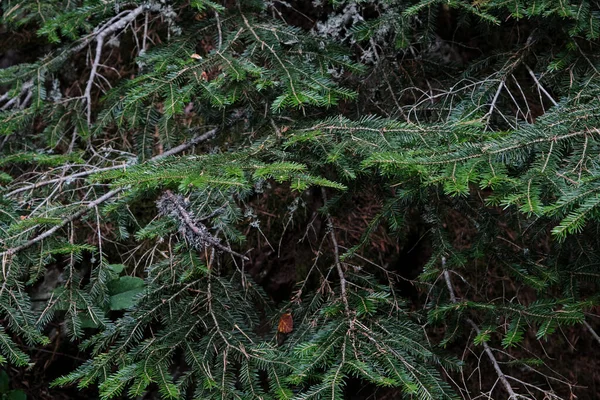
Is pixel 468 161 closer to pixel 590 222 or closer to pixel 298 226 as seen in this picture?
pixel 590 222

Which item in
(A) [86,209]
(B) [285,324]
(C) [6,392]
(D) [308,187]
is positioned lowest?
(C) [6,392]

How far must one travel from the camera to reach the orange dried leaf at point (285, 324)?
2533mm

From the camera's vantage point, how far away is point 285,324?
2.55 meters

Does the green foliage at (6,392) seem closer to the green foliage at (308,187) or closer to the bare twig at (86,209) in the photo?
the green foliage at (308,187)

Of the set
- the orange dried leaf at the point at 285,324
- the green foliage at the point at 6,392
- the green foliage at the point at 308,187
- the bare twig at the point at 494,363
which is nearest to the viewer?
the green foliage at the point at 308,187

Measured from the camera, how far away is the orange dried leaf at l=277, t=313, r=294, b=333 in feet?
8.31

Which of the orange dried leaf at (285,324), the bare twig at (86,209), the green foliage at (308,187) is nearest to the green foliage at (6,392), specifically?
the green foliage at (308,187)

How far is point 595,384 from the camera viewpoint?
344 cm

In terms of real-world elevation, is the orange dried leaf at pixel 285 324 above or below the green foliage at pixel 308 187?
below

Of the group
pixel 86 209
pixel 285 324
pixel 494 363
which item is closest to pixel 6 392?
pixel 86 209

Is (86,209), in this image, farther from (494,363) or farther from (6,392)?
(494,363)

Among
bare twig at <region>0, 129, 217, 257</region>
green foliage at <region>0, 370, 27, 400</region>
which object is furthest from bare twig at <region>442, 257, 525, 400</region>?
green foliage at <region>0, 370, 27, 400</region>

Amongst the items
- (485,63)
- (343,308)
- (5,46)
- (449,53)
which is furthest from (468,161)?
(5,46)

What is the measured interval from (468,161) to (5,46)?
3.89 meters
